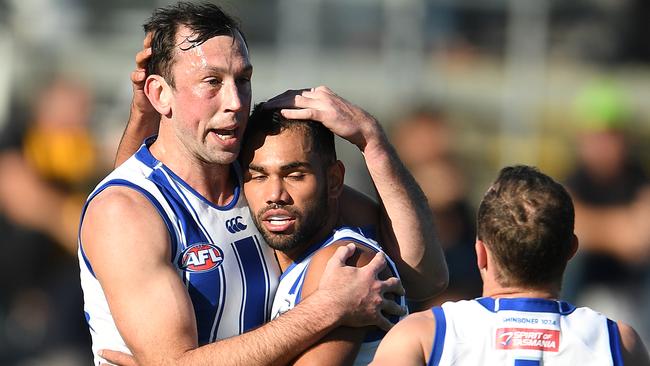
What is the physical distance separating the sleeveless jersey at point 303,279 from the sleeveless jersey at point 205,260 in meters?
0.06

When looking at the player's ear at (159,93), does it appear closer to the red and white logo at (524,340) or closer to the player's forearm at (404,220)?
the player's forearm at (404,220)

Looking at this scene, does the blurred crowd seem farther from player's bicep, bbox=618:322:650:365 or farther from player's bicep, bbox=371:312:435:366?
player's bicep, bbox=371:312:435:366

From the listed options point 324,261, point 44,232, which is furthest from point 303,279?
point 44,232

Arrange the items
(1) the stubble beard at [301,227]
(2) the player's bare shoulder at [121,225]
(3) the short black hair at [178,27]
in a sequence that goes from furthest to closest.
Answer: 1. (3) the short black hair at [178,27]
2. (1) the stubble beard at [301,227]
3. (2) the player's bare shoulder at [121,225]

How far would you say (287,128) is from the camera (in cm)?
484

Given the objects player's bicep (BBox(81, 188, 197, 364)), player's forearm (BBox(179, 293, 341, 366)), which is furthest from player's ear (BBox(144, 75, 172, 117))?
player's forearm (BBox(179, 293, 341, 366))

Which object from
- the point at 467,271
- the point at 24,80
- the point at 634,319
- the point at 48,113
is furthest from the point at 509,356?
the point at 24,80

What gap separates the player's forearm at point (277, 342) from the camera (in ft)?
14.4

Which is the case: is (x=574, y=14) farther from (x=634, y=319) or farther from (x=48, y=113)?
(x=48, y=113)

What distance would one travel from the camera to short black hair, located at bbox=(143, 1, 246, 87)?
492cm

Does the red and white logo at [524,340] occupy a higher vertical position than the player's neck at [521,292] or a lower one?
lower

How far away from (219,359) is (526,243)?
4.02ft

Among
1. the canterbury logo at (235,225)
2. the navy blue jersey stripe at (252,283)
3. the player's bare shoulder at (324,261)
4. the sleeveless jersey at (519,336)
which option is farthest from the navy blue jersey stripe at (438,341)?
the canterbury logo at (235,225)

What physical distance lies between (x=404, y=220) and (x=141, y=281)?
1259mm
